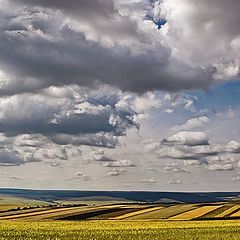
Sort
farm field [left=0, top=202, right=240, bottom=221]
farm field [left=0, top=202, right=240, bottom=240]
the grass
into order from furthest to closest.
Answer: farm field [left=0, top=202, right=240, bottom=221] → farm field [left=0, top=202, right=240, bottom=240] → the grass

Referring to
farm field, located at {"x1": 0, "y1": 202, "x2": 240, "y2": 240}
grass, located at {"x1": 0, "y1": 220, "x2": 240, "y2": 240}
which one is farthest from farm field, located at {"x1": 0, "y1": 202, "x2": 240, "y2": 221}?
grass, located at {"x1": 0, "y1": 220, "x2": 240, "y2": 240}

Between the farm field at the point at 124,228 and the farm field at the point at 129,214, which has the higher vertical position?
the farm field at the point at 124,228

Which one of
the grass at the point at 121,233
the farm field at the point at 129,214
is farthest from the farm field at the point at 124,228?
the farm field at the point at 129,214

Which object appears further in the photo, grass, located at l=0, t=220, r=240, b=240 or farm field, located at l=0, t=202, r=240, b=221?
farm field, located at l=0, t=202, r=240, b=221

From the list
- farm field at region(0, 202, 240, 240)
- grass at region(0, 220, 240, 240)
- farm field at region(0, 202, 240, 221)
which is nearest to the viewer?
grass at region(0, 220, 240, 240)

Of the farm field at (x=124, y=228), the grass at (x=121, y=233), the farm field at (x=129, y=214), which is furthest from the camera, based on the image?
the farm field at (x=129, y=214)

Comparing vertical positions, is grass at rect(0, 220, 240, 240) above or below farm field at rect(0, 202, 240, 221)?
above

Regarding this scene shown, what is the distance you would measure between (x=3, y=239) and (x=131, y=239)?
47.8 ft

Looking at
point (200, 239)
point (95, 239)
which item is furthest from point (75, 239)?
point (200, 239)

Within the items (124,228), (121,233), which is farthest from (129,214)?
(121,233)

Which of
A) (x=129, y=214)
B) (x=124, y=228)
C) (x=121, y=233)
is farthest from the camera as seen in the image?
(x=129, y=214)

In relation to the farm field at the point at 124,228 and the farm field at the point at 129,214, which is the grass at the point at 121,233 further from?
the farm field at the point at 129,214

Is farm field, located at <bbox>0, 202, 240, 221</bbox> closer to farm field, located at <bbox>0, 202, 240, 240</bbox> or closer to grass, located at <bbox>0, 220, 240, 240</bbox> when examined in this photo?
farm field, located at <bbox>0, 202, 240, 240</bbox>

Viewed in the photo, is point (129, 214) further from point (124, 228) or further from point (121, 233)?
point (121, 233)
